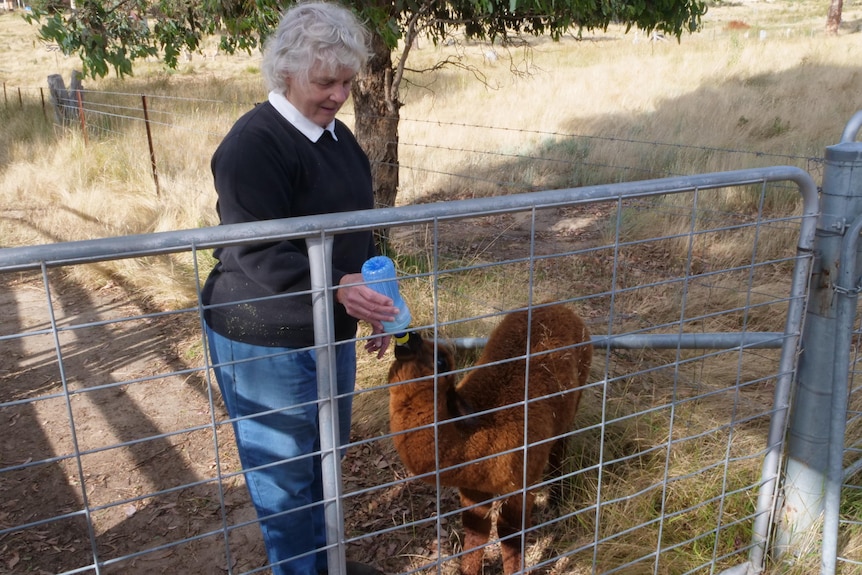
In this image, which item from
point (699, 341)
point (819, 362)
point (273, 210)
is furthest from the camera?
point (699, 341)

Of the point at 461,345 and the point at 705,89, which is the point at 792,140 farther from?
the point at 461,345

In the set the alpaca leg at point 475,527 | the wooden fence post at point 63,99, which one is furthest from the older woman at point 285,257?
the wooden fence post at point 63,99

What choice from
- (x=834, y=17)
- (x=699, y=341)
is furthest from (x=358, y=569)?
(x=834, y=17)

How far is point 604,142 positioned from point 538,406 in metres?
9.81

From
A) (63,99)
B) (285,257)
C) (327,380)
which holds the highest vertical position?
(285,257)

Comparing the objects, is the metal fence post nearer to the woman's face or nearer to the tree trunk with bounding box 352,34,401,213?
the woman's face

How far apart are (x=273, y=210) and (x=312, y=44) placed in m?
0.55

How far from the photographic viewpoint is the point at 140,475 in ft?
13.6

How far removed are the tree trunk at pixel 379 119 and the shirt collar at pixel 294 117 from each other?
12.7 feet

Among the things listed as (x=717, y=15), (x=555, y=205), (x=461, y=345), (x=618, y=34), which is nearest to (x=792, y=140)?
(x=461, y=345)

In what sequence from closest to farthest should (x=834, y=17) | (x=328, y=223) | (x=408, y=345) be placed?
(x=328, y=223), (x=408, y=345), (x=834, y=17)

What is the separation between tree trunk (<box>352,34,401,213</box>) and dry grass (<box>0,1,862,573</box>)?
714 mm

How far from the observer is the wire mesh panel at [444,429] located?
2186 millimetres

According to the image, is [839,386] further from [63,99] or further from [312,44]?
[63,99]
